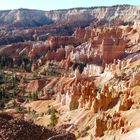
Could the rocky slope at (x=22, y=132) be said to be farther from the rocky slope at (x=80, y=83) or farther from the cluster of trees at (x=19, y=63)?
the cluster of trees at (x=19, y=63)

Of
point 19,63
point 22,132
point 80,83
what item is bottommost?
point 19,63

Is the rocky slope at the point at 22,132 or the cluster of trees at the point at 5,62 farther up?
the rocky slope at the point at 22,132

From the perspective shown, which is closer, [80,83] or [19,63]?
[80,83]

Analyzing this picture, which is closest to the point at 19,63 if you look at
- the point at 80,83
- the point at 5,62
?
the point at 5,62

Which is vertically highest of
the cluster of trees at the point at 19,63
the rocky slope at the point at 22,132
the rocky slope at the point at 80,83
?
the rocky slope at the point at 22,132

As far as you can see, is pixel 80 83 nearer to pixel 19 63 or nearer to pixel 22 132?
pixel 19 63

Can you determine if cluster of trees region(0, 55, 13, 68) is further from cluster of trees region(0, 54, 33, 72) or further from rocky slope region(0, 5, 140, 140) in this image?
rocky slope region(0, 5, 140, 140)

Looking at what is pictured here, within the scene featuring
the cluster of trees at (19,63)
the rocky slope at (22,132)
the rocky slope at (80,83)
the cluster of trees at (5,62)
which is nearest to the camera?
the rocky slope at (22,132)

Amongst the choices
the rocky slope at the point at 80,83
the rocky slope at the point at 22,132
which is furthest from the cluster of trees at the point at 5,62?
the rocky slope at the point at 22,132

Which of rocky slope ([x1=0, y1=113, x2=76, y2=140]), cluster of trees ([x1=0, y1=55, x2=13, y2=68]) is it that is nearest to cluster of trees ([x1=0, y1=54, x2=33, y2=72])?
cluster of trees ([x1=0, y1=55, x2=13, y2=68])

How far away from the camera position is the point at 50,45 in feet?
538

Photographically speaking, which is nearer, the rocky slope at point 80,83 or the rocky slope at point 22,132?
the rocky slope at point 22,132

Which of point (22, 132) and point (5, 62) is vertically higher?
point (22, 132)

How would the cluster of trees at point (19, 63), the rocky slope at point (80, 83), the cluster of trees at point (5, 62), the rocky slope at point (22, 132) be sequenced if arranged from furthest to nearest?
the cluster of trees at point (5, 62)
the cluster of trees at point (19, 63)
the rocky slope at point (80, 83)
the rocky slope at point (22, 132)
